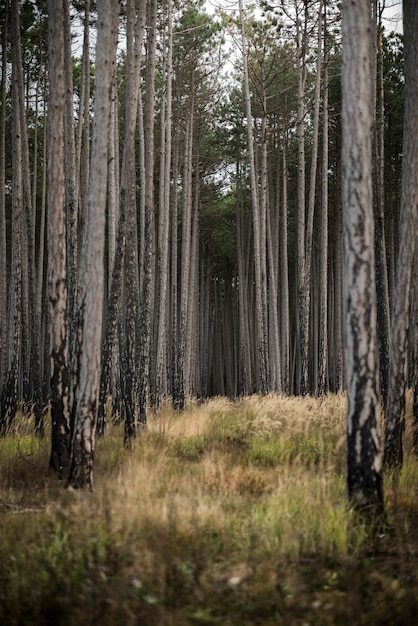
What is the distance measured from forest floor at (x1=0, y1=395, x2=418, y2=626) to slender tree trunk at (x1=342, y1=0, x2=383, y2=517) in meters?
0.45

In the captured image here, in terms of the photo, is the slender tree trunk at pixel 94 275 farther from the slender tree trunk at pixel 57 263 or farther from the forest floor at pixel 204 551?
the slender tree trunk at pixel 57 263

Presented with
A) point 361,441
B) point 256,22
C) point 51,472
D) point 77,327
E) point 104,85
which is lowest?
point 51,472

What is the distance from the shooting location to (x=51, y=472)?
7305 millimetres

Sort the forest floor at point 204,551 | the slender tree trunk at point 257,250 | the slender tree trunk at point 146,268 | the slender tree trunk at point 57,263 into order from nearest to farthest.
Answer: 1. the forest floor at point 204,551
2. the slender tree trunk at point 57,263
3. the slender tree trunk at point 146,268
4. the slender tree trunk at point 257,250

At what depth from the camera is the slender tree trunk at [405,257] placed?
23.2 feet

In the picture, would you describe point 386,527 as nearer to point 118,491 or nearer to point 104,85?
point 118,491

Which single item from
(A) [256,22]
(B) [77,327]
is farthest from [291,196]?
(B) [77,327]

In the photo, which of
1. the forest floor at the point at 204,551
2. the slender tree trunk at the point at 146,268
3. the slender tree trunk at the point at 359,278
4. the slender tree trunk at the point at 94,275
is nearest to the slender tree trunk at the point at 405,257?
the forest floor at the point at 204,551

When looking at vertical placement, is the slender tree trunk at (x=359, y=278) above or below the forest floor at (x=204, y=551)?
above

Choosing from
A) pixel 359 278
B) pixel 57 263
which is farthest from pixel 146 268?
pixel 359 278

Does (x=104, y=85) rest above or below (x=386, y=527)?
above

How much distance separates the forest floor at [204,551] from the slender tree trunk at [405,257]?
0.51 meters

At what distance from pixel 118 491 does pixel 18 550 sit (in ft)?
5.26

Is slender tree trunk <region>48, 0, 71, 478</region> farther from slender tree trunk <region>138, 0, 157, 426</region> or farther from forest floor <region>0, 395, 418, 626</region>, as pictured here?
slender tree trunk <region>138, 0, 157, 426</region>
